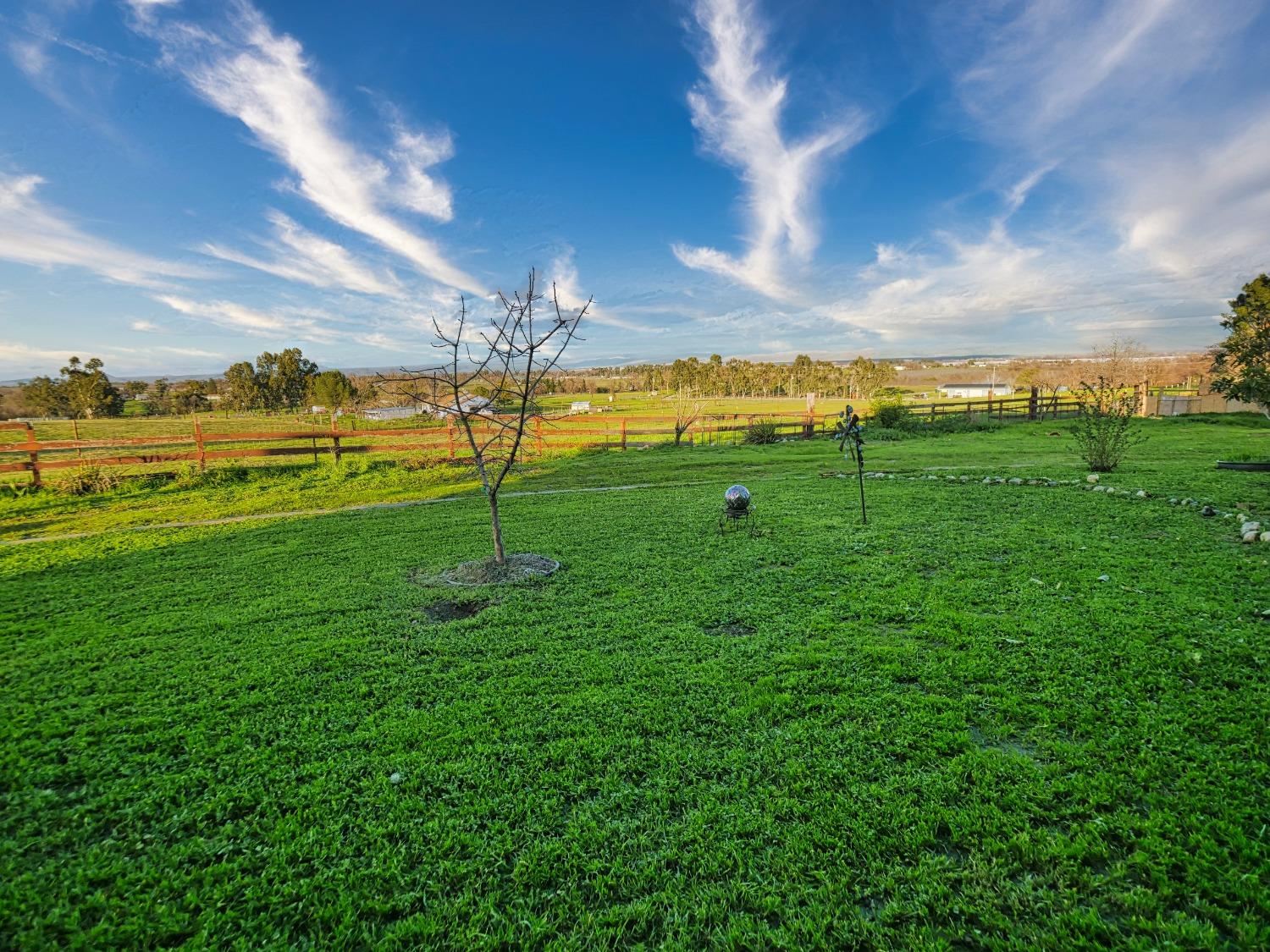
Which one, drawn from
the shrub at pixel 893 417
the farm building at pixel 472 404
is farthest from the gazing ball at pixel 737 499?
the shrub at pixel 893 417

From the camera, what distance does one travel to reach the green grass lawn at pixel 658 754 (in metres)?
1.97

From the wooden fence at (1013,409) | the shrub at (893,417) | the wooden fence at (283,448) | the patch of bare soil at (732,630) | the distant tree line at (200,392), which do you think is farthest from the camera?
the distant tree line at (200,392)

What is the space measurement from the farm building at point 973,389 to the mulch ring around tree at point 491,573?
276 feet

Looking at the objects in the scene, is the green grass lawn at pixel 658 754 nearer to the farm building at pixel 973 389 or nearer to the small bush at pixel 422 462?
the small bush at pixel 422 462

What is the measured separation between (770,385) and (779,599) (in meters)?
83.2

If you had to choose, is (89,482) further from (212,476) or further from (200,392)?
(200,392)

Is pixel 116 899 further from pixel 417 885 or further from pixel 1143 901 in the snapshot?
pixel 1143 901

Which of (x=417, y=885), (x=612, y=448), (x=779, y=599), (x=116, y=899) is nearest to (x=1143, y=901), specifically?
(x=417, y=885)

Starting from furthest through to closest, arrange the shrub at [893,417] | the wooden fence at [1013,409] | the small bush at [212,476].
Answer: the wooden fence at [1013,409], the shrub at [893,417], the small bush at [212,476]

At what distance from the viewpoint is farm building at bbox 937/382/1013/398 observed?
77.7 metres

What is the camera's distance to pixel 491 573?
580 centimetres

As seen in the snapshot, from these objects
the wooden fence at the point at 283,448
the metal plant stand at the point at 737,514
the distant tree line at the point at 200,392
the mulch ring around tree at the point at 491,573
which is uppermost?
the distant tree line at the point at 200,392

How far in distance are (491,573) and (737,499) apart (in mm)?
3225

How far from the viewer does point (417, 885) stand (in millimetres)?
2119
